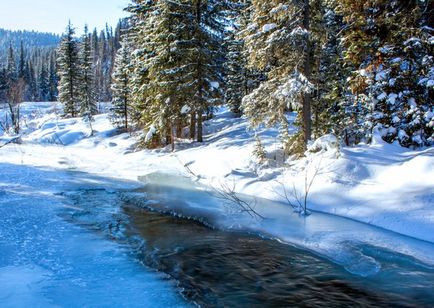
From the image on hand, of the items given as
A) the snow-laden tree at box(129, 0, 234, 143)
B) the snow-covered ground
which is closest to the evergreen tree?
the snow-covered ground

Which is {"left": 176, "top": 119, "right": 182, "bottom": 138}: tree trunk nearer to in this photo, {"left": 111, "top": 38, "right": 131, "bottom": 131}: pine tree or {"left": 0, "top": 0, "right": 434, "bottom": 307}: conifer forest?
{"left": 0, "top": 0, "right": 434, "bottom": 307}: conifer forest

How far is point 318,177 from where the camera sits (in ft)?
36.4

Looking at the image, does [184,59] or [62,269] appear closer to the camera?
[62,269]

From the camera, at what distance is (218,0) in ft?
66.2

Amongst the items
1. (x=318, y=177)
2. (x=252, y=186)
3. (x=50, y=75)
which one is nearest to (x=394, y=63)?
(x=318, y=177)

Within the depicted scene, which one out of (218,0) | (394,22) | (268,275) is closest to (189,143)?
(218,0)

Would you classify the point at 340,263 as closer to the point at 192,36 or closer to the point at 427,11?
the point at 427,11

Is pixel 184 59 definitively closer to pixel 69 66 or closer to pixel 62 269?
pixel 62 269

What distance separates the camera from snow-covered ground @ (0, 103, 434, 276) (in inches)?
325

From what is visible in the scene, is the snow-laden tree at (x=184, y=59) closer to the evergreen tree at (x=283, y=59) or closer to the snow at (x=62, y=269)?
the evergreen tree at (x=283, y=59)

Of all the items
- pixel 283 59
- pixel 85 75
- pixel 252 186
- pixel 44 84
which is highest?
pixel 44 84

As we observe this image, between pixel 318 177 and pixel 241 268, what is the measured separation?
5204 millimetres

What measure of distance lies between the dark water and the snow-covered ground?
0.85 meters

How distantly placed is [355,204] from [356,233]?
1.42 m
